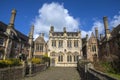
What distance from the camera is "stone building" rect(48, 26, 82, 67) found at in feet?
145

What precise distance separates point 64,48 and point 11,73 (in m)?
31.7

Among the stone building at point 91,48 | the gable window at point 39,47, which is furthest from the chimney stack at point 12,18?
the stone building at point 91,48

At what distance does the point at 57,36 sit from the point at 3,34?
69.6 ft

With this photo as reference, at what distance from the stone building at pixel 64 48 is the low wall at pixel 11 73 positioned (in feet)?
89.1

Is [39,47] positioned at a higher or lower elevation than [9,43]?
lower

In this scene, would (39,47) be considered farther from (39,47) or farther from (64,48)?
(64,48)

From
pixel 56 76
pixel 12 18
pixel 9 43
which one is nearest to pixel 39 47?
pixel 12 18

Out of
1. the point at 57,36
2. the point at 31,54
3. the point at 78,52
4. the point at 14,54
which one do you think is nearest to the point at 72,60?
the point at 78,52

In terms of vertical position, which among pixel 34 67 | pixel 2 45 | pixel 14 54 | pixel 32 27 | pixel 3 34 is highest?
pixel 32 27

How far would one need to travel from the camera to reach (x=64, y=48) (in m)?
45.2

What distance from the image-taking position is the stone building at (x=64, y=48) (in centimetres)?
4416

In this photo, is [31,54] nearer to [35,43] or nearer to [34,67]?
[35,43]

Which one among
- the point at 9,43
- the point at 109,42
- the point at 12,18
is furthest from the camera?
the point at 12,18

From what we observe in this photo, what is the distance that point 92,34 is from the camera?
45375mm
